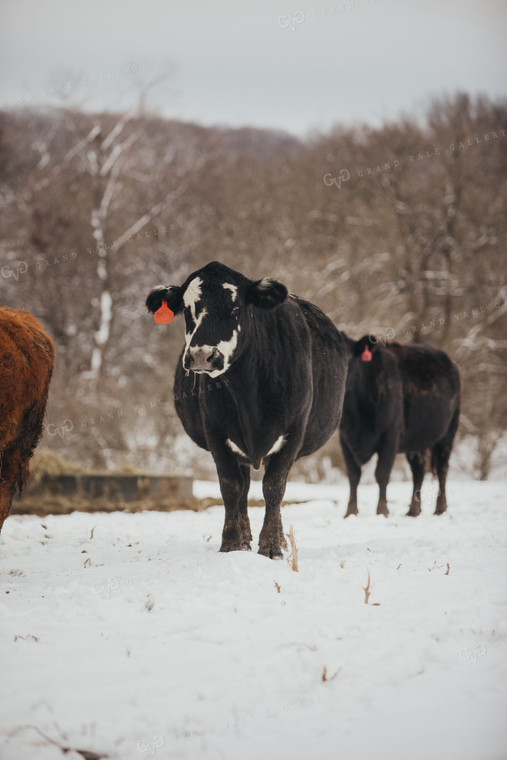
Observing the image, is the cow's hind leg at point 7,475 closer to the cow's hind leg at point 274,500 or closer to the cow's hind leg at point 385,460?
the cow's hind leg at point 274,500

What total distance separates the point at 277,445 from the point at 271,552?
77 centimetres

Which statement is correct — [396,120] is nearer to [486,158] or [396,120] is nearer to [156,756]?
[486,158]

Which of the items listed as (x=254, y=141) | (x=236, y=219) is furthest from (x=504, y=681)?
(x=254, y=141)

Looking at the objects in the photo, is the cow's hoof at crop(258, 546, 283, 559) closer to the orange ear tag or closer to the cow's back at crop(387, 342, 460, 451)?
the orange ear tag

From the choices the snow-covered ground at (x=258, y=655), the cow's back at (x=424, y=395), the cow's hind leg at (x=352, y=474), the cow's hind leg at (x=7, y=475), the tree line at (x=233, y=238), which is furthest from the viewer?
the tree line at (x=233, y=238)

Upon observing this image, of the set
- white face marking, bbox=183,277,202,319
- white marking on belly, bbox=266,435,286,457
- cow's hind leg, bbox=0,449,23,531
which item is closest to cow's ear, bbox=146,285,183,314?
white face marking, bbox=183,277,202,319

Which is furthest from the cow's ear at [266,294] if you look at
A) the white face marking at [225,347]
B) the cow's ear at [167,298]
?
the cow's ear at [167,298]

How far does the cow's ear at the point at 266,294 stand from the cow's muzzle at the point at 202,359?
0.63 m

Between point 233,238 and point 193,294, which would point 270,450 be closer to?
point 193,294

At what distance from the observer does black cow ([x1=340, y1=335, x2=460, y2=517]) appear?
28.2 ft

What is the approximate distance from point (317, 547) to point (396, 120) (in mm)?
21135

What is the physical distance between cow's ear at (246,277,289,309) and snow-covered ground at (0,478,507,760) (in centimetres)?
176

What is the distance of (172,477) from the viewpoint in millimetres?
10633

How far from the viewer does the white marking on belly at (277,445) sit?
203 inches
